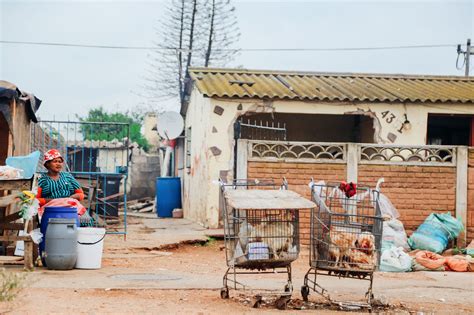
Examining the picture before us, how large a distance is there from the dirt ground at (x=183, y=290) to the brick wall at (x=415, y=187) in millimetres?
3134

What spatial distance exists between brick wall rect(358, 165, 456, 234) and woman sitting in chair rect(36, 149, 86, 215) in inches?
286

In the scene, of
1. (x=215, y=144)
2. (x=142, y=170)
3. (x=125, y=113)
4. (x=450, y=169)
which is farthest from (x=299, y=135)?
(x=125, y=113)

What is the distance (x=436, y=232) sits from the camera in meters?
16.2

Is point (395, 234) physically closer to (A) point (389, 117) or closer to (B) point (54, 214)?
(A) point (389, 117)

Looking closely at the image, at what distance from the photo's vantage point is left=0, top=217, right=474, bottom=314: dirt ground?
8141 mm

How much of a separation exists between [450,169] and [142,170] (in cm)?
1881

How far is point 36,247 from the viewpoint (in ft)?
38.1

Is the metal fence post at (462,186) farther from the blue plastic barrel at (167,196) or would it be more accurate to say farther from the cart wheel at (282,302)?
the blue plastic barrel at (167,196)

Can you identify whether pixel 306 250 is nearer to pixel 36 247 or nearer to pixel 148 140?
pixel 36 247

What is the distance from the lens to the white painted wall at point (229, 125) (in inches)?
728

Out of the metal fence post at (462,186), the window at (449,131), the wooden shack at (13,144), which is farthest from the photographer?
the window at (449,131)

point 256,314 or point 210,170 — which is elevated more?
point 210,170

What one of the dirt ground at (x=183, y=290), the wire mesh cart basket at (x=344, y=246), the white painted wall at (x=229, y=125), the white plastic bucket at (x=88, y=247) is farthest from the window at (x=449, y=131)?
the wire mesh cart basket at (x=344, y=246)

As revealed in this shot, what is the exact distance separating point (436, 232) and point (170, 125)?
987 cm
